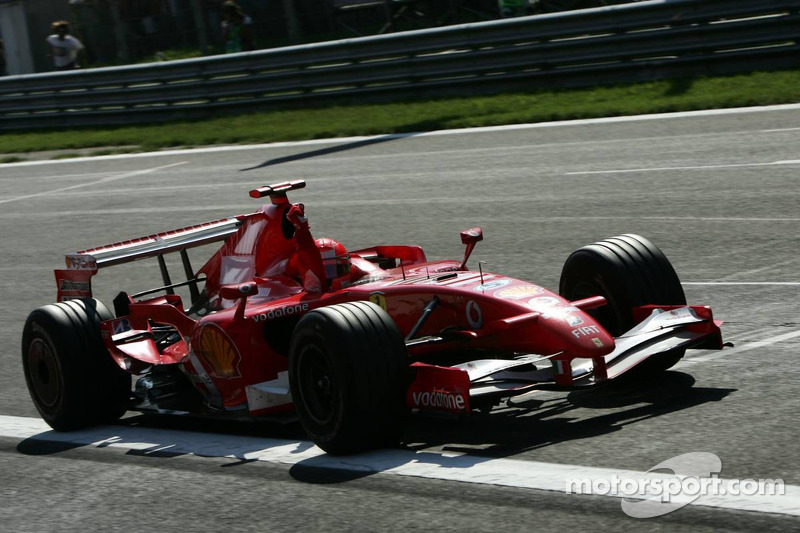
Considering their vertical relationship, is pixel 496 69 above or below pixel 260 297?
above

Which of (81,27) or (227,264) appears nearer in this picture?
(227,264)

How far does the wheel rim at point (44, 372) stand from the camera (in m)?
7.83

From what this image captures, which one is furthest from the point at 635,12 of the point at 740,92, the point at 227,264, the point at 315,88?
the point at 227,264

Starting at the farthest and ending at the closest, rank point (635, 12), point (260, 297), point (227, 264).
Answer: point (635, 12)
point (227, 264)
point (260, 297)

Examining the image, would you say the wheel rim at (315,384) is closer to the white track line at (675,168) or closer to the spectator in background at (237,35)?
the white track line at (675,168)

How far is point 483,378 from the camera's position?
619 centimetres

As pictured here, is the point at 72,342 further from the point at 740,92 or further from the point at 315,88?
the point at 315,88

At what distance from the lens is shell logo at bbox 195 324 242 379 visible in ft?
23.4

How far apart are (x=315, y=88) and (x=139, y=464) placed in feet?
53.7

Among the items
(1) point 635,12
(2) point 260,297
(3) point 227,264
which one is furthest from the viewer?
(1) point 635,12

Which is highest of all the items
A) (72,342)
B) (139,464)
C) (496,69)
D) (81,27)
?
(81,27)

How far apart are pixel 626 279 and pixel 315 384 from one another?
6.26 feet

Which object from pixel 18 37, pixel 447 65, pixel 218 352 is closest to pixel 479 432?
pixel 218 352

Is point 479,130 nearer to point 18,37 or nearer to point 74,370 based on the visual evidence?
point 74,370
